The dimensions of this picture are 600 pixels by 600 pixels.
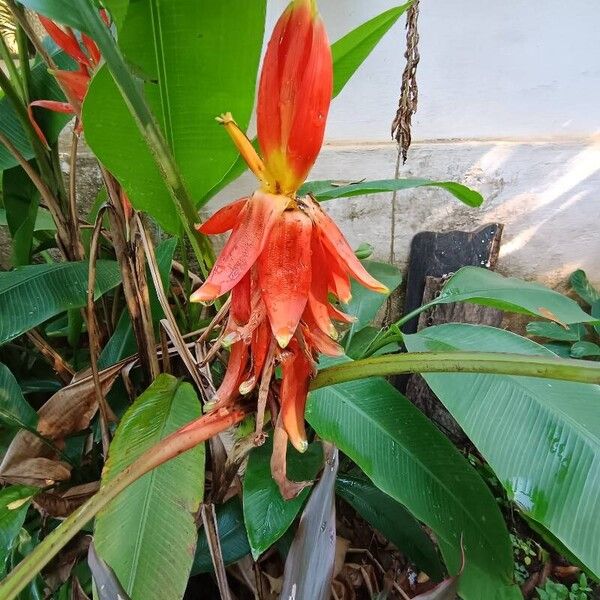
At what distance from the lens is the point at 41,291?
59 cm

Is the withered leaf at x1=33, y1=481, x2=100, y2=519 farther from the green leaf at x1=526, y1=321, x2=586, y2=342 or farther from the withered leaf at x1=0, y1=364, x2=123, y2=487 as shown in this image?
the green leaf at x1=526, y1=321, x2=586, y2=342

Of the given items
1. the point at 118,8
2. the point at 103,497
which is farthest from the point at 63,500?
the point at 118,8

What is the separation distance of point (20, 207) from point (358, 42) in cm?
54

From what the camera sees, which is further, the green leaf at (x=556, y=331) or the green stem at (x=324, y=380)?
the green leaf at (x=556, y=331)

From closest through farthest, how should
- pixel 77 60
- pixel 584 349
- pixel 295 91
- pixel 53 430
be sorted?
1. pixel 295 91
2. pixel 77 60
3. pixel 53 430
4. pixel 584 349

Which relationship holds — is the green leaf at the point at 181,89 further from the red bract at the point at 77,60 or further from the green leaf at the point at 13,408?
the green leaf at the point at 13,408

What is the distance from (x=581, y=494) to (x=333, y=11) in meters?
0.95

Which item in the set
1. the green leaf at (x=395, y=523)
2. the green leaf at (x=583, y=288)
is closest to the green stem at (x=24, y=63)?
the green leaf at (x=395, y=523)

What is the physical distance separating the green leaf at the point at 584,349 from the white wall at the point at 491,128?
25cm

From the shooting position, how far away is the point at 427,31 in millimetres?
989

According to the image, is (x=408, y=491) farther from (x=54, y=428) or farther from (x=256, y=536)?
(x=54, y=428)

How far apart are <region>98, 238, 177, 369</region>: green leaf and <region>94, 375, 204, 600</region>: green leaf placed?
0.75 ft

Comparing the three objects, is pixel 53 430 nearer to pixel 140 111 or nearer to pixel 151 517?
pixel 151 517

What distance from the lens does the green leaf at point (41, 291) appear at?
550mm
